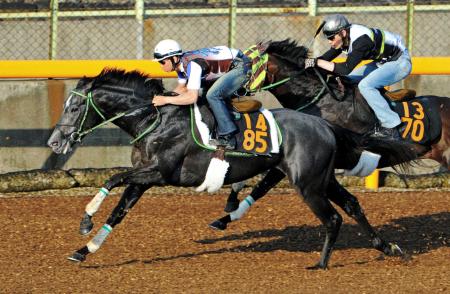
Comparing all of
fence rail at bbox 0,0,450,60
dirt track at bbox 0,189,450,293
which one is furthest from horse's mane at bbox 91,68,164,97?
fence rail at bbox 0,0,450,60

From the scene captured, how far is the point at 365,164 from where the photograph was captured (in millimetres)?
10086

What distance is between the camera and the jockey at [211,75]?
9.05 m

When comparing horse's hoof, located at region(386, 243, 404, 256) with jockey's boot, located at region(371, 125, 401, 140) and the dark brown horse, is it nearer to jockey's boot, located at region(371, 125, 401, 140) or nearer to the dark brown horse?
the dark brown horse

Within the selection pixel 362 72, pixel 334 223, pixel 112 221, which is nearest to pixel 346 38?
pixel 362 72

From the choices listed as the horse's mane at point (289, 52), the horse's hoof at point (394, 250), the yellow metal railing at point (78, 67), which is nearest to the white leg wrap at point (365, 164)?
the horse's hoof at point (394, 250)

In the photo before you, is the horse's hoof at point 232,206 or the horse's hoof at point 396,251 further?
the horse's hoof at point 232,206

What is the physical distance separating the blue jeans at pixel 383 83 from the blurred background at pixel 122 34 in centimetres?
330

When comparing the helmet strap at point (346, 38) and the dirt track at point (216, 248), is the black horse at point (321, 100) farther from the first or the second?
the dirt track at point (216, 248)

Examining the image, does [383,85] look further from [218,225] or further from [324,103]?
[218,225]

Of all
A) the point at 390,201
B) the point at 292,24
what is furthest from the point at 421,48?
the point at 390,201

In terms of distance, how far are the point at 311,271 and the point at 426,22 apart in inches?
247

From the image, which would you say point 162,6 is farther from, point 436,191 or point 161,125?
point 161,125

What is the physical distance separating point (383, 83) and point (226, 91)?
1.88 metres

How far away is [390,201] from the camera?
1248cm
